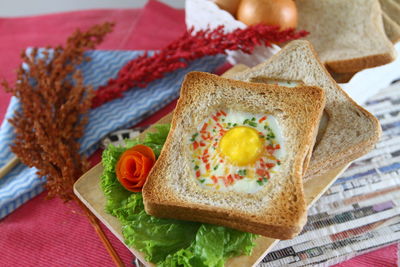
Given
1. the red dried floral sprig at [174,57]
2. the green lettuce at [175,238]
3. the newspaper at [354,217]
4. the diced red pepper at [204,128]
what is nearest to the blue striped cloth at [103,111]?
the red dried floral sprig at [174,57]

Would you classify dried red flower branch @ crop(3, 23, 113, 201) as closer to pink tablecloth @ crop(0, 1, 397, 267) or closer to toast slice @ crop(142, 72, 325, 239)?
pink tablecloth @ crop(0, 1, 397, 267)

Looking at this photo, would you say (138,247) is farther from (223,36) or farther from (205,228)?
(223,36)

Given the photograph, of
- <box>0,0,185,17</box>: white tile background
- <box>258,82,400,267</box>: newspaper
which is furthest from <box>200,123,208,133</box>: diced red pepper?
<box>0,0,185,17</box>: white tile background

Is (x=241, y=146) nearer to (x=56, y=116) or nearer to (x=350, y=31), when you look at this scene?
(x=56, y=116)

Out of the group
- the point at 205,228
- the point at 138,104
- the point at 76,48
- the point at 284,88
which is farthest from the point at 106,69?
the point at 205,228

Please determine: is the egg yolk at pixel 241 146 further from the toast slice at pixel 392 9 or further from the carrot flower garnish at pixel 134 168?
the toast slice at pixel 392 9

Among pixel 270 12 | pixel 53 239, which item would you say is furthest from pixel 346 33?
pixel 53 239
